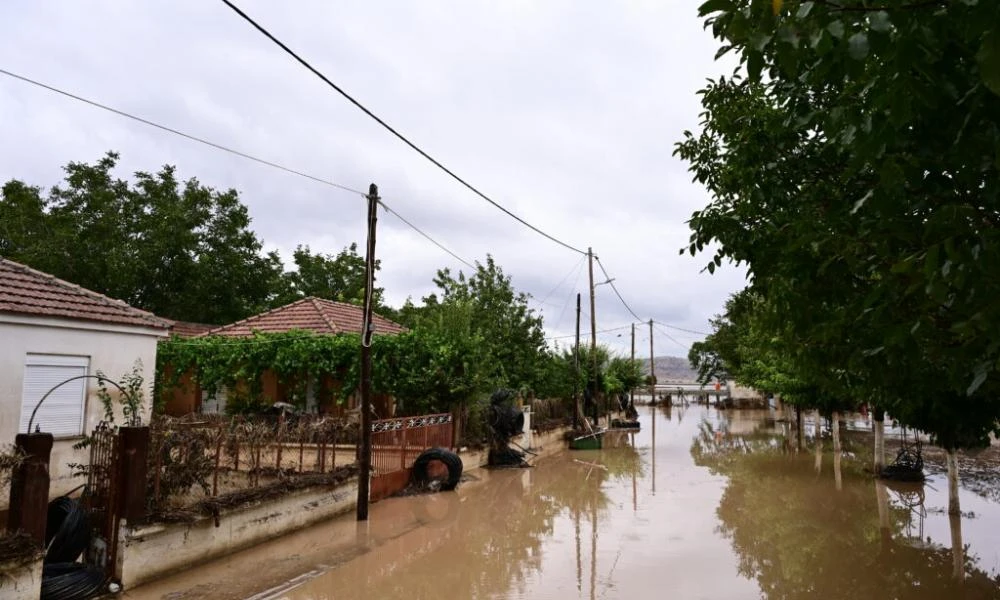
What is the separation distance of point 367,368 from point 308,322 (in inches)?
431

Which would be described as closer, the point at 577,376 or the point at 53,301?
the point at 53,301

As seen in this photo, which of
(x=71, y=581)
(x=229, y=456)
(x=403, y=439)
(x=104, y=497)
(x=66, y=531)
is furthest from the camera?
(x=403, y=439)

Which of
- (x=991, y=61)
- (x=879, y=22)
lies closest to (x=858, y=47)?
(x=879, y=22)

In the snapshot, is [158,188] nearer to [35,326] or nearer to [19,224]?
[19,224]

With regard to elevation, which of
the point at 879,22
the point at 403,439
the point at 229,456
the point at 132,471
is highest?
the point at 879,22

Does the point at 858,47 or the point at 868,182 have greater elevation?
the point at 868,182

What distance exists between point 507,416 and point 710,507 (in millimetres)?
8160

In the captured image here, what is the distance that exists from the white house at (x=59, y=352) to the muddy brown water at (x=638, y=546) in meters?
4.25

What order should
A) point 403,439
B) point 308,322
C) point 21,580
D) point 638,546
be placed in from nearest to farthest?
point 21,580
point 638,546
point 403,439
point 308,322

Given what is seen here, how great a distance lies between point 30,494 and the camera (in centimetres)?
662

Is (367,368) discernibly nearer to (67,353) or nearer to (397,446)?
(397,446)

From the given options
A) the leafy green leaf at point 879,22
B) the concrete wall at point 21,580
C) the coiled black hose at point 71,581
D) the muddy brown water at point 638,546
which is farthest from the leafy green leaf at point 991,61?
the coiled black hose at point 71,581

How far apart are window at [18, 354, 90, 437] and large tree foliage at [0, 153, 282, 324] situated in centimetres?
2060

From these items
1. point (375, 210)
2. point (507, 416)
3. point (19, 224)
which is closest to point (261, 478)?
point (375, 210)
